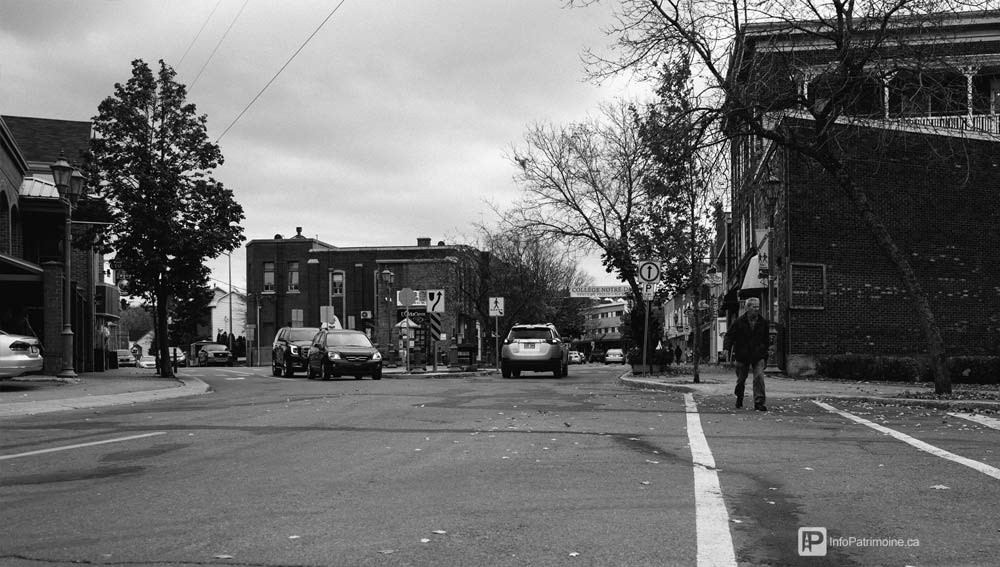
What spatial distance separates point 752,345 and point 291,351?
20.1 metres

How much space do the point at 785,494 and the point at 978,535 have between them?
1.55m

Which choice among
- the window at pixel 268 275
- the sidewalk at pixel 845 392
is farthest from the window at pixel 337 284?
the sidewalk at pixel 845 392

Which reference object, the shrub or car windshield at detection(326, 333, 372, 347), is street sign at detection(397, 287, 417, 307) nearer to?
car windshield at detection(326, 333, 372, 347)

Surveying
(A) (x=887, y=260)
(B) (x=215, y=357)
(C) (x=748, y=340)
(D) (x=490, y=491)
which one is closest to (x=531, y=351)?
(A) (x=887, y=260)

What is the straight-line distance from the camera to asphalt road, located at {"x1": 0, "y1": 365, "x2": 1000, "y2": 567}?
202 inches

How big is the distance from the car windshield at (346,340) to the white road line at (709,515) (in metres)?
20.0

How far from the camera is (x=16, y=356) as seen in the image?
60.6ft

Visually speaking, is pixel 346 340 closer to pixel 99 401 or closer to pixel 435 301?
pixel 435 301

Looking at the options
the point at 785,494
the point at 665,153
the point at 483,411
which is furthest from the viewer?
the point at 665,153

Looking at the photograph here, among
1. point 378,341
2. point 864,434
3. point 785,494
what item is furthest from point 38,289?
point 378,341

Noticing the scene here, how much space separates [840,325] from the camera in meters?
28.8

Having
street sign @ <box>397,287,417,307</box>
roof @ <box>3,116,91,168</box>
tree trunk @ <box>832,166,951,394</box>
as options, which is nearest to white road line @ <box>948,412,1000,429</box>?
tree trunk @ <box>832,166,951,394</box>

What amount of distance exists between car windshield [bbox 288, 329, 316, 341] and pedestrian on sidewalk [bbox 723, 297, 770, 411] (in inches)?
813

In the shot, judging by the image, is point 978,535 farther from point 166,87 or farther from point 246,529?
point 166,87
